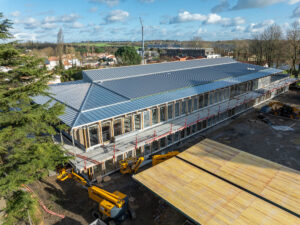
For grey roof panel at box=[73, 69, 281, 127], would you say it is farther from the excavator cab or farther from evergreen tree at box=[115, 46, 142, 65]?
evergreen tree at box=[115, 46, 142, 65]

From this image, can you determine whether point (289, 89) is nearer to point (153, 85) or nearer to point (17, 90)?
point (153, 85)

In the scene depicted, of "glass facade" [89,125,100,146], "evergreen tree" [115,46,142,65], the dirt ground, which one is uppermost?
"evergreen tree" [115,46,142,65]

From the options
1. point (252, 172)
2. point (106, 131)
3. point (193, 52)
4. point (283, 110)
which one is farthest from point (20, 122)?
point (193, 52)

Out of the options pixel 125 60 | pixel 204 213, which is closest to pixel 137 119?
pixel 204 213

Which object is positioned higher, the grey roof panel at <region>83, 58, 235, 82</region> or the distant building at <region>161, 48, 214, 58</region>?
the distant building at <region>161, 48, 214, 58</region>

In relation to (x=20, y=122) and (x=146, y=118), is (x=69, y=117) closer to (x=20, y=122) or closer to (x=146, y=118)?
(x=20, y=122)

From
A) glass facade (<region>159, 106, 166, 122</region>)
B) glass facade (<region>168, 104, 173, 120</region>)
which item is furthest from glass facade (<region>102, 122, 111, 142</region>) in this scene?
glass facade (<region>168, 104, 173, 120</region>)
